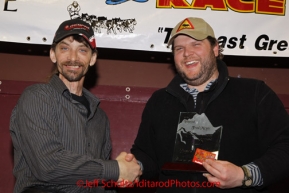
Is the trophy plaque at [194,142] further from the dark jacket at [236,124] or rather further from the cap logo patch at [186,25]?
the cap logo patch at [186,25]

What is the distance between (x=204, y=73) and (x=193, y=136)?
1.40ft

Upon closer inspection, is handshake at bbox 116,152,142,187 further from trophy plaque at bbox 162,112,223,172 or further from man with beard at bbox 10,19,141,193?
trophy plaque at bbox 162,112,223,172

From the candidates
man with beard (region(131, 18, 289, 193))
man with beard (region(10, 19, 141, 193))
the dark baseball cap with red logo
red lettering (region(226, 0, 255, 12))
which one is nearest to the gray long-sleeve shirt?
man with beard (region(10, 19, 141, 193))

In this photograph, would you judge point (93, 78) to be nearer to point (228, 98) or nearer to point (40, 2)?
point (40, 2)

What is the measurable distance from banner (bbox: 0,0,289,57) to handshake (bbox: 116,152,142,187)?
3.11 feet

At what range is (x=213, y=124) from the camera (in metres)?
2.66

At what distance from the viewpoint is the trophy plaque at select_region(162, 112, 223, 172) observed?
103 inches

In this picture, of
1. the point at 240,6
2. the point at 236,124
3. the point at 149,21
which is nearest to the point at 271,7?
the point at 240,6

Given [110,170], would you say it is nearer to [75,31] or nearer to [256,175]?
[256,175]

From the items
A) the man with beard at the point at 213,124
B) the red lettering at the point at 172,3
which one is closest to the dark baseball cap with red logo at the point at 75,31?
the man with beard at the point at 213,124

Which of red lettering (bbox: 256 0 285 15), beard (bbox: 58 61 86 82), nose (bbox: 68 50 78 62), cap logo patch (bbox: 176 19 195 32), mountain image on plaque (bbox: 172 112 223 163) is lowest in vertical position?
mountain image on plaque (bbox: 172 112 223 163)

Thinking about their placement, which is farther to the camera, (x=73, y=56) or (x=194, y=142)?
(x=73, y=56)

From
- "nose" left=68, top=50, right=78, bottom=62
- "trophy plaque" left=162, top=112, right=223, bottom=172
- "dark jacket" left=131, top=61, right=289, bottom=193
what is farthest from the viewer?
"nose" left=68, top=50, right=78, bottom=62

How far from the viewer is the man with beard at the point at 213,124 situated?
2.44 metres
